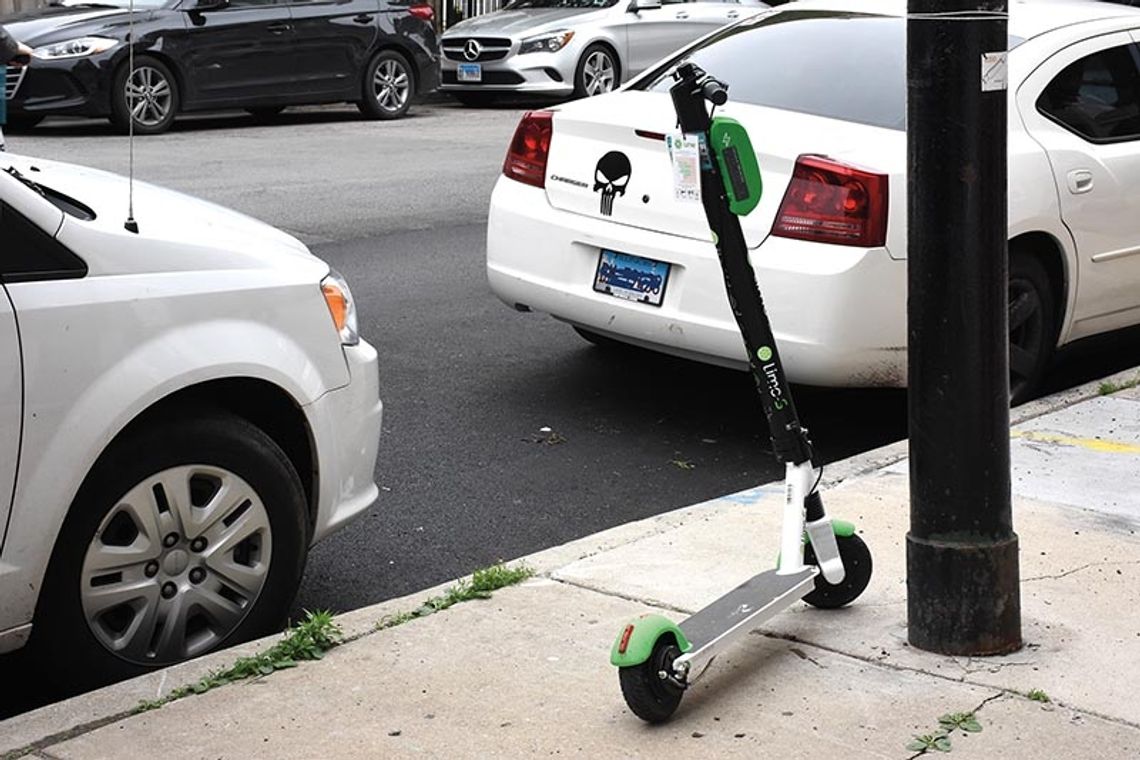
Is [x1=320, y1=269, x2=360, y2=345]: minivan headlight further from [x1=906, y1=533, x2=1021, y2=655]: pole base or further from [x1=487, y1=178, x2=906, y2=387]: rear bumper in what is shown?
[x1=487, y1=178, x2=906, y2=387]: rear bumper

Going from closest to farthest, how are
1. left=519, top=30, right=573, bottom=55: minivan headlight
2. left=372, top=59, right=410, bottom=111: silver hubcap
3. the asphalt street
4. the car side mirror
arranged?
the asphalt street → left=372, top=59, right=410, bottom=111: silver hubcap → left=519, top=30, right=573, bottom=55: minivan headlight → the car side mirror

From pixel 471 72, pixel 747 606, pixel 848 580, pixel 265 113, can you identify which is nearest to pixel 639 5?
pixel 471 72

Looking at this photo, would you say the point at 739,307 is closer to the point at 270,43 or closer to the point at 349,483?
the point at 349,483

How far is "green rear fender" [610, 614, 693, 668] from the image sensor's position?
3.94 meters

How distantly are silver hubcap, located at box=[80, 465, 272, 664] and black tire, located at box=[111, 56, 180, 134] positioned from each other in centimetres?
1214

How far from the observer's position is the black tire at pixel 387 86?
734 inches

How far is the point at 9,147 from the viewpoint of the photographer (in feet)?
49.4

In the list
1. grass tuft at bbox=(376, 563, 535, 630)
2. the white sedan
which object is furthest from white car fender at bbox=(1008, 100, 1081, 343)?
grass tuft at bbox=(376, 563, 535, 630)

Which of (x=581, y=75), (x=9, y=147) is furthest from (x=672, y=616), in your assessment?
(x=581, y=75)

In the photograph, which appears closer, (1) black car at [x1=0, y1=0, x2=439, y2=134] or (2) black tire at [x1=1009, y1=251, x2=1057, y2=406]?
(2) black tire at [x1=1009, y1=251, x2=1057, y2=406]

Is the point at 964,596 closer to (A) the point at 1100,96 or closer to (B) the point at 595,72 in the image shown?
(A) the point at 1100,96

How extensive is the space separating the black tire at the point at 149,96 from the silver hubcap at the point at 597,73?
5080mm

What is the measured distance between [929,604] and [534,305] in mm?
3001

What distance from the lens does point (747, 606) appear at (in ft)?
14.0
